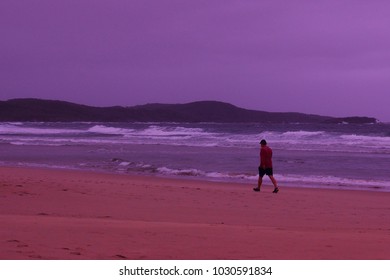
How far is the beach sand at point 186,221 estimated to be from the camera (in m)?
5.79

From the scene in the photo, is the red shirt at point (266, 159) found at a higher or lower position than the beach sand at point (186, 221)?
higher

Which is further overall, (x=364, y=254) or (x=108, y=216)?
(x=108, y=216)

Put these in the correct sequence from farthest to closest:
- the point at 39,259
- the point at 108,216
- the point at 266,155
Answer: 1. the point at 266,155
2. the point at 108,216
3. the point at 39,259

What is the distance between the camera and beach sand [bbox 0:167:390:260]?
5789mm

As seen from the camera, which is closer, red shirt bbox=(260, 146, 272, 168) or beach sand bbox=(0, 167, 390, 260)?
beach sand bbox=(0, 167, 390, 260)

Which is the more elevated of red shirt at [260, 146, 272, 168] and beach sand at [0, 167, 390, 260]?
red shirt at [260, 146, 272, 168]

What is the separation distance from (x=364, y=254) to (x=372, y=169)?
49.8 ft

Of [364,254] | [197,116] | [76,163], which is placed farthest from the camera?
[197,116]

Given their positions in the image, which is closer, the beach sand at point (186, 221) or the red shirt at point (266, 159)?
the beach sand at point (186, 221)

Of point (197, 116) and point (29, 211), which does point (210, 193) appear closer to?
point (29, 211)

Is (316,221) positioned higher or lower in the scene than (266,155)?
lower

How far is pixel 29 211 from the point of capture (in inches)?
369

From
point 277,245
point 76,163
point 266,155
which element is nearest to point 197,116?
point 76,163

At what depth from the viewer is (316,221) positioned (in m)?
9.68
